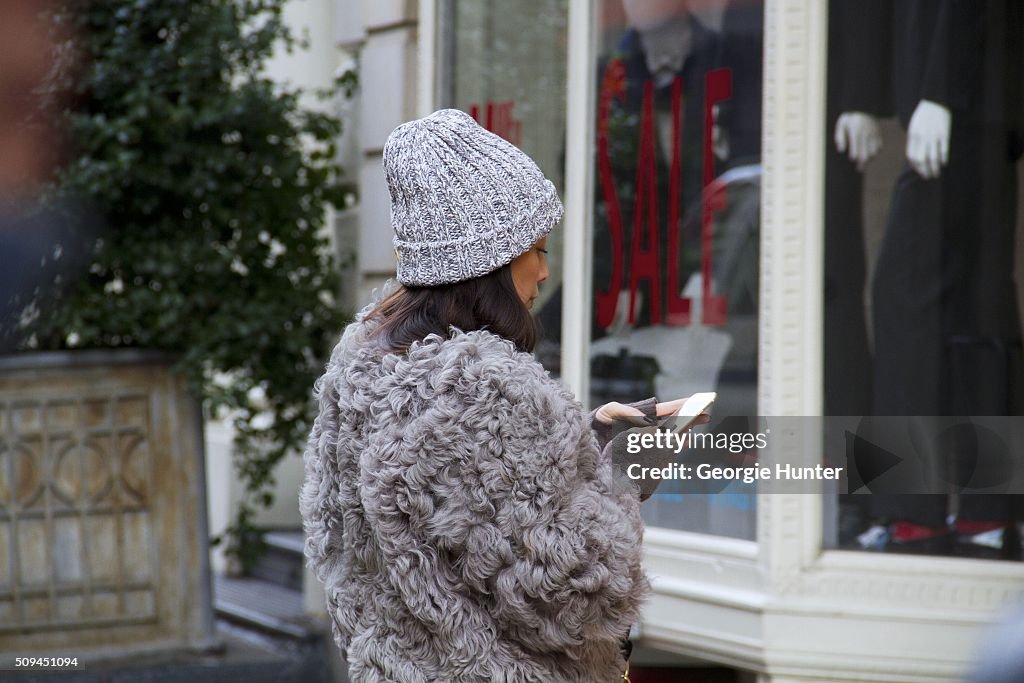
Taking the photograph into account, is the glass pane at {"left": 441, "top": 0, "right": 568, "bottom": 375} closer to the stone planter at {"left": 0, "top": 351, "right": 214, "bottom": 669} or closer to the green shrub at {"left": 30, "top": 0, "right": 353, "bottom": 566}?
the green shrub at {"left": 30, "top": 0, "right": 353, "bottom": 566}

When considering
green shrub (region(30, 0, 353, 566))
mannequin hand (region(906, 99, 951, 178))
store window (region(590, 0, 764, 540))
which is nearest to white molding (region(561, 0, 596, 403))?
store window (region(590, 0, 764, 540))

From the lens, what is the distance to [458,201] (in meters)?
1.81

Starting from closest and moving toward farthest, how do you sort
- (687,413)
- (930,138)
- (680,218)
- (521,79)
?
1. (687,413)
2. (930,138)
3. (680,218)
4. (521,79)

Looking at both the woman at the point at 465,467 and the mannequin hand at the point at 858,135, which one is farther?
the mannequin hand at the point at 858,135

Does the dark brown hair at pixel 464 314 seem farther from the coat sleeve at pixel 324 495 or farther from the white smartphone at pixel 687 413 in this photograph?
the white smartphone at pixel 687 413

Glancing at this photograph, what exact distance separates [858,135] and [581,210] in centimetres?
109

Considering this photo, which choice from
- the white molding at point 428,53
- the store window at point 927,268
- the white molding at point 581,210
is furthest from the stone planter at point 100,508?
the store window at point 927,268

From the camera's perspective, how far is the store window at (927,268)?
11.8 ft

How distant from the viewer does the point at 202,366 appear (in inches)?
210

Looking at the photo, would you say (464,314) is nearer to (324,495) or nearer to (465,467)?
(465,467)

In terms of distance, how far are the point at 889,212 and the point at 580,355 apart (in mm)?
1251

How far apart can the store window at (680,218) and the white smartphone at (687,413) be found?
1959 millimetres

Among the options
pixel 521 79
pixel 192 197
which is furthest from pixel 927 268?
pixel 192 197

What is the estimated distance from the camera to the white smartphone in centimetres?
190
